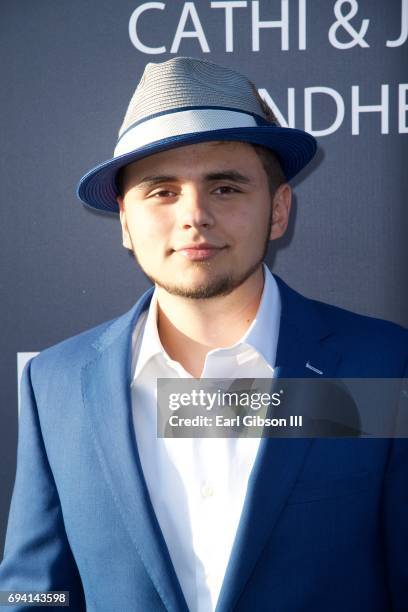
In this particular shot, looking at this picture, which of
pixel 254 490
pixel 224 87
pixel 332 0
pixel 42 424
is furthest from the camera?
pixel 332 0

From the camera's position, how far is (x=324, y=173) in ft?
5.17

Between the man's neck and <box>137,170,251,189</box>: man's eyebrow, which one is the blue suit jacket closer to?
the man's neck

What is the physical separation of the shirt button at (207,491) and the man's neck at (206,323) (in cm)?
23

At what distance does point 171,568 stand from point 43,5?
4.25 ft

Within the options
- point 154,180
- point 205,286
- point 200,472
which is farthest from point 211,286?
point 200,472

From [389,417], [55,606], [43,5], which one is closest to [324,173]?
[389,417]

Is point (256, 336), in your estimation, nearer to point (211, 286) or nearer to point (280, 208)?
point (211, 286)

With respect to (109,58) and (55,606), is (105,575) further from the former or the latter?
(109,58)

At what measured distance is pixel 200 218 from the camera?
1160 mm

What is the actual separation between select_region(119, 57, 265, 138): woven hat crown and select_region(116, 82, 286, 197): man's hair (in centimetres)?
4

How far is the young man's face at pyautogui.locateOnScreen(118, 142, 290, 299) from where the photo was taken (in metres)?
1.18

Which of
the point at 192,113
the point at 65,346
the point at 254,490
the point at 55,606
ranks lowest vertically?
the point at 55,606

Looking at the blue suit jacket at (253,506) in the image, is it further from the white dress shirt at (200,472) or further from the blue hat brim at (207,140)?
the blue hat brim at (207,140)

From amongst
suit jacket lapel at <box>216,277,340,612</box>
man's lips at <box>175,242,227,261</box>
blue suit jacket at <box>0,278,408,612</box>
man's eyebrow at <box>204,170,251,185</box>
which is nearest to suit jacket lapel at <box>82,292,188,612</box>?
blue suit jacket at <box>0,278,408,612</box>
